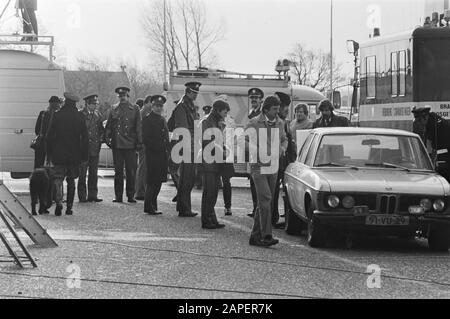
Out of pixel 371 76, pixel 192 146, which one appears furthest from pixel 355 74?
pixel 192 146

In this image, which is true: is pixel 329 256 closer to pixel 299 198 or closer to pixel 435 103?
pixel 299 198

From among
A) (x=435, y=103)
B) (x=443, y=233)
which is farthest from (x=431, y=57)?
(x=443, y=233)

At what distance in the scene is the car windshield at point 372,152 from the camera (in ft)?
39.6

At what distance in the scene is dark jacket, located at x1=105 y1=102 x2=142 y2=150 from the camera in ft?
57.6

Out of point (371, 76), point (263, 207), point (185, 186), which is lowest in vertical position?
point (185, 186)

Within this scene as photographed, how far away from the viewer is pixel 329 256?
35.2 feet

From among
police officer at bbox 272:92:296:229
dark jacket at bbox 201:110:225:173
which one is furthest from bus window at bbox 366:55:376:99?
dark jacket at bbox 201:110:225:173

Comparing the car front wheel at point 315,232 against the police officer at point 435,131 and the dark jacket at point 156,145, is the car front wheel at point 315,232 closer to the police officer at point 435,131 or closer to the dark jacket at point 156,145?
the police officer at point 435,131

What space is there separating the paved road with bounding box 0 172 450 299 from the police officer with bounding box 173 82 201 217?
994mm

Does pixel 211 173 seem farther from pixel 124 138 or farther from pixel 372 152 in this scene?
pixel 124 138

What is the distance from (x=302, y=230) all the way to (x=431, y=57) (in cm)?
671

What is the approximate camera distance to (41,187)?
14914mm

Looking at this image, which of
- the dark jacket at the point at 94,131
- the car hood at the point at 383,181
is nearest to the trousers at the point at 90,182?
the dark jacket at the point at 94,131

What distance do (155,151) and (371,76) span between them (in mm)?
6422
